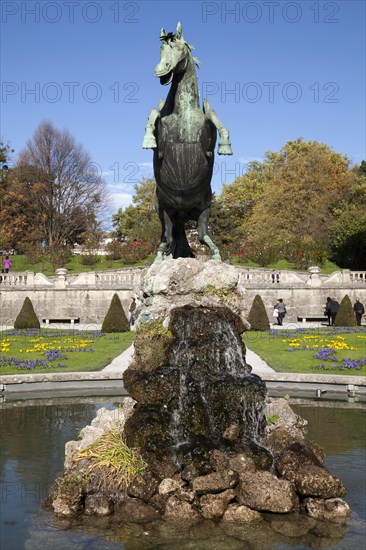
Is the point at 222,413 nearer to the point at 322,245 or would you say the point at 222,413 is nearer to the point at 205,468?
the point at 205,468

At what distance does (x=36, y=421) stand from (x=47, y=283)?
26187 mm

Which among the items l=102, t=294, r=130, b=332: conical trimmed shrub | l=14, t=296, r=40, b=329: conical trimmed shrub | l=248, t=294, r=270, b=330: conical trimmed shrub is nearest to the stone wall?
l=14, t=296, r=40, b=329: conical trimmed shrub

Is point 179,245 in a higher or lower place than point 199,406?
higher

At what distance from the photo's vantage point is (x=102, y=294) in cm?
3784

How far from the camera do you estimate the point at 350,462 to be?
10203mm

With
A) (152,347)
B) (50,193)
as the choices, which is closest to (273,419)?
(152,347)

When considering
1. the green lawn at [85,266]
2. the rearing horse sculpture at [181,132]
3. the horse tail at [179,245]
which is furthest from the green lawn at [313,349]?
the green lawn at [85,266]

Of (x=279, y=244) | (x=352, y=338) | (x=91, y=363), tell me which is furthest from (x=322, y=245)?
(x=91, y=363)

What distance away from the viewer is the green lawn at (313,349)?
1891 cm

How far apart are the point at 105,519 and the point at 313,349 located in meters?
15.7

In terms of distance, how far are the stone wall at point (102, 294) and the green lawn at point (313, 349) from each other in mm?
7510

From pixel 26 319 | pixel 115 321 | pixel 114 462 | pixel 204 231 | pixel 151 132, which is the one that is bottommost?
pixel 114 462

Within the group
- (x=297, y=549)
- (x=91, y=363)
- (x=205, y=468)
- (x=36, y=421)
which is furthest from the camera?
(x=91, y=363)

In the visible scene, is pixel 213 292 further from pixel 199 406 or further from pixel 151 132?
pixel 151 132
